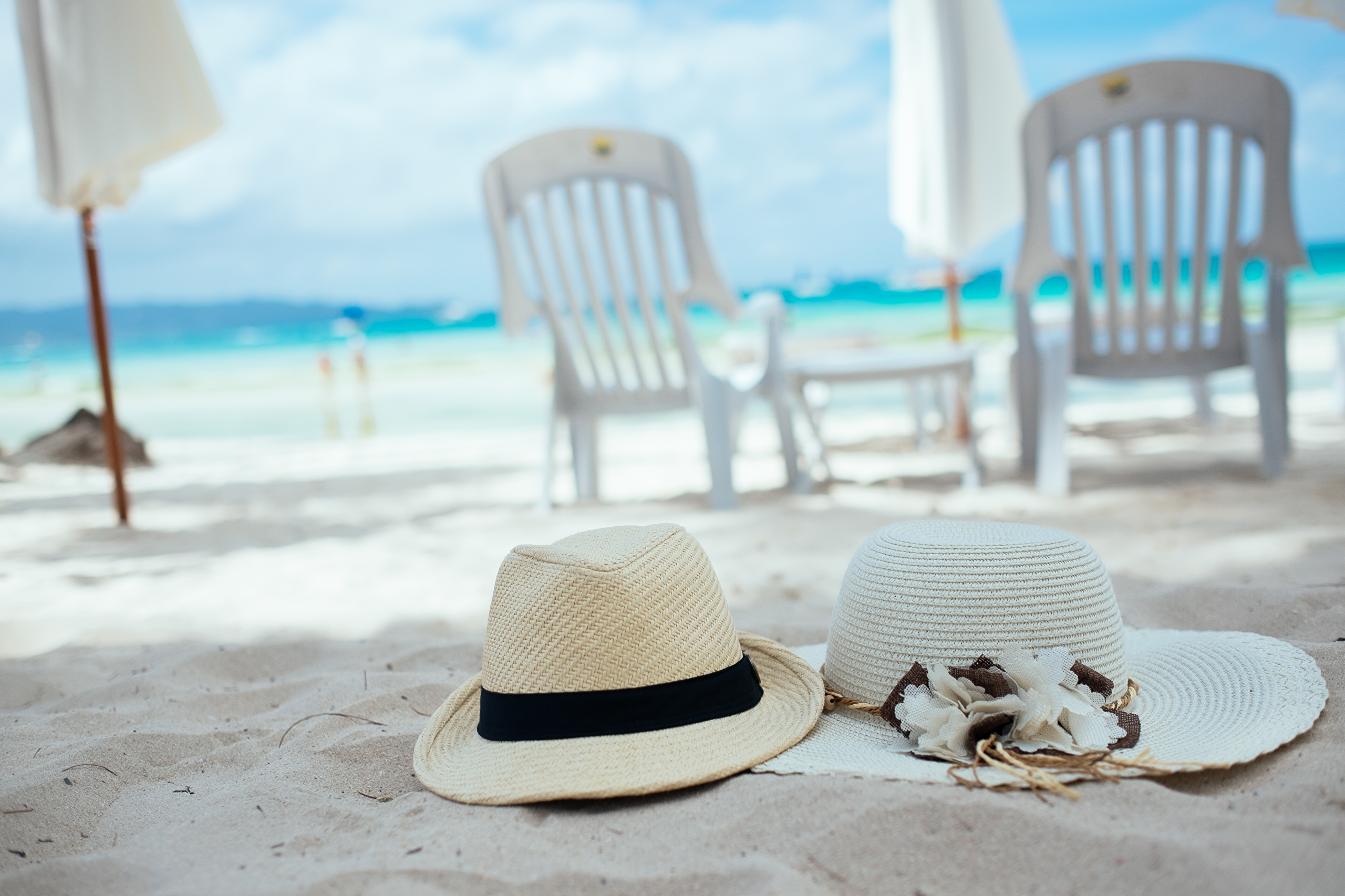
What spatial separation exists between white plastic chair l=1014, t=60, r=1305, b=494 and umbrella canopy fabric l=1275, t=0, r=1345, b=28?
0.33 metres

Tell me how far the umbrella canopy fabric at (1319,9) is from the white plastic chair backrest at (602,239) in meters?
1.87

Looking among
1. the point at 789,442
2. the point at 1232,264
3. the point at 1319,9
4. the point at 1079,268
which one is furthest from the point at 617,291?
the point at 1319,9

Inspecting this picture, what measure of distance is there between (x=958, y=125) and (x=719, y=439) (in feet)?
6.50

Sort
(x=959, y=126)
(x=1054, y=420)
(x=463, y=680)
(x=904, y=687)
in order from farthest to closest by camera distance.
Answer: (x=959, y=126), (x=1054, y=420), (x=463, y=680), (x=904, y=687)

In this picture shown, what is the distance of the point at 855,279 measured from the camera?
2239 cm

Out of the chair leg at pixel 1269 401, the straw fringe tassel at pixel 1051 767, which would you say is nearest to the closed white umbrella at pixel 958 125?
the chair leg at pixel 1269 401

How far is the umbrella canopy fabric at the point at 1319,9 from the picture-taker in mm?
2584

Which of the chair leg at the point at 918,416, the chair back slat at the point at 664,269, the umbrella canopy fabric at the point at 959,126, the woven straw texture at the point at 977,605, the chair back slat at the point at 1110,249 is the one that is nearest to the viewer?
the woven straw texture at the point at 977,605

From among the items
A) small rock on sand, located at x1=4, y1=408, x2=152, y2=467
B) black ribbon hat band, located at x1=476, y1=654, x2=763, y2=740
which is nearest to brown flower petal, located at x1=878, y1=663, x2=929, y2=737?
black ribbon hat band, located at x1=476, y1=654, x2=763, y2=740

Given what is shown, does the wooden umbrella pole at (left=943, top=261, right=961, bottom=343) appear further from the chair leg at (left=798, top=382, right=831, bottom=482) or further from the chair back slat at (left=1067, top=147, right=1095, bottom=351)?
the chair back slat at (left=1067, top=147, right=1095, bottom=351)

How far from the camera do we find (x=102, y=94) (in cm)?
336

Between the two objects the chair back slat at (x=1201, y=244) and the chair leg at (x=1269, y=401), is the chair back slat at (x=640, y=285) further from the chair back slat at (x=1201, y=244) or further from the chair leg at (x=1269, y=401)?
the chair leg at (x=1269, y=401)

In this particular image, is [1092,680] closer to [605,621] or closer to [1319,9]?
[605,621]

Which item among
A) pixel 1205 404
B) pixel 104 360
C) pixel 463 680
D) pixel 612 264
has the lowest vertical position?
pixel 463 680
